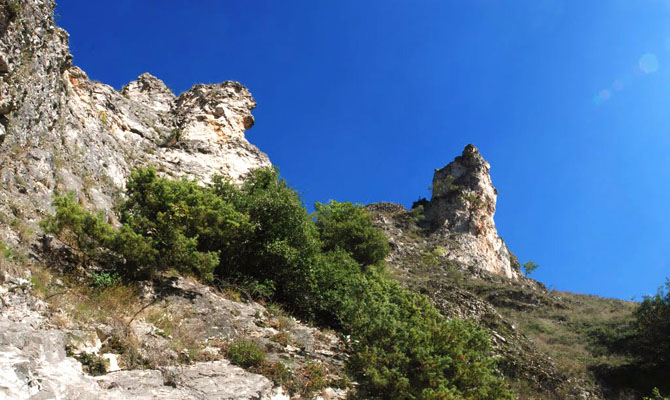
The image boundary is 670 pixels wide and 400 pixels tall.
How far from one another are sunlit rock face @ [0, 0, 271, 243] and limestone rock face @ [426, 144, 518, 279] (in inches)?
1183

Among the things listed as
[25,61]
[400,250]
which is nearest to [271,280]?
[25,61]

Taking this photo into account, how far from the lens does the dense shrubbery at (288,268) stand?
23.3 feet

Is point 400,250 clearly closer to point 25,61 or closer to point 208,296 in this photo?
point 208,296

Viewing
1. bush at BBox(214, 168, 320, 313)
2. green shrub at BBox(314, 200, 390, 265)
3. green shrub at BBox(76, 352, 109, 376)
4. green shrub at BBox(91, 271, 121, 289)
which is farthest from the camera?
green shrub at BBox(314, 200, 390, 265)

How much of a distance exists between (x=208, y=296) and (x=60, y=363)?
5394 mm

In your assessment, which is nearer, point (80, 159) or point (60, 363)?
point (60, 363)

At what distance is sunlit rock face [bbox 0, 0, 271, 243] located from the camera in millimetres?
9797

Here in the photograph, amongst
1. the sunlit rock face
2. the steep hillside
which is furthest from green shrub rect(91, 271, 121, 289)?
the sunlit rock face

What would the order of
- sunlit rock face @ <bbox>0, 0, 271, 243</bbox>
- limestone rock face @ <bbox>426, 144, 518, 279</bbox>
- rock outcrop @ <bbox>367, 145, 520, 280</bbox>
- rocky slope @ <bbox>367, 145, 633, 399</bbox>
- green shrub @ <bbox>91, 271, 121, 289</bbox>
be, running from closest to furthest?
green shrub @ <bbox>91, 271, 121, 289</bbox> → sunlit rock face @ <bbox>0, 0, 271, 243</bbox> → rocky slope @ <bbox>367, 145, 633, 399</bbox> → rock outcrop @ <bbox>367, 145, 520, 280</bbox> → limestone rock face @ <bbox>426, 144, 518, 279</bbox>

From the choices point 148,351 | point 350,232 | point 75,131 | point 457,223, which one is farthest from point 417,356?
point 457,223

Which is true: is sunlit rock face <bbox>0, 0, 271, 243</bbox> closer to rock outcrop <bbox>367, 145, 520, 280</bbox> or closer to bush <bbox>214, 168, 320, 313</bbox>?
bush <bbox>214, 168, 320, 313</bbox>

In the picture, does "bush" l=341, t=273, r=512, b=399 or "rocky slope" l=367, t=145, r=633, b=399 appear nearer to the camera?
"bush" l=341, t=273, r=512, b=399

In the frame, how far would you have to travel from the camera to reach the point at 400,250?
39469 millimetres

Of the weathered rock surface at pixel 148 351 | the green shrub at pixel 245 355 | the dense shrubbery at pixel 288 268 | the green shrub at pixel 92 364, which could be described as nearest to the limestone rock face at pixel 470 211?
the dense shrubbery at pixel 288 268
